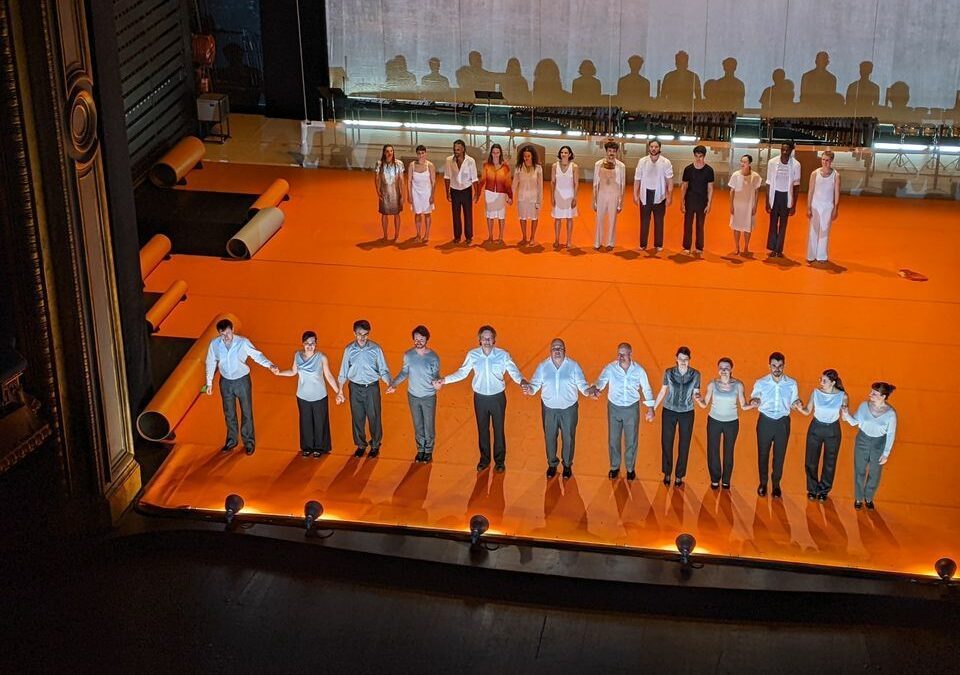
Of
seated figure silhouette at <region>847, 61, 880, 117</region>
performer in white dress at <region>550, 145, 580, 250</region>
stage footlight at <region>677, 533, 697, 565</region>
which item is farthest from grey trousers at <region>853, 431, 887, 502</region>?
seated figure silhouette at <region>847, 61, 880, 117</region>

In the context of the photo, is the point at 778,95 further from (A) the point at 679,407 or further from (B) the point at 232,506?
(B) the point at 232,506

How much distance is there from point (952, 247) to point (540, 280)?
194 inches

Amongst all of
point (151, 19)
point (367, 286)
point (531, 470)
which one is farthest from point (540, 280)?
point (151, 19)

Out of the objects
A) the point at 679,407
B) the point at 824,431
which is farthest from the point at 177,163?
the point at 824,431

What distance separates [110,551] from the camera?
9703mm

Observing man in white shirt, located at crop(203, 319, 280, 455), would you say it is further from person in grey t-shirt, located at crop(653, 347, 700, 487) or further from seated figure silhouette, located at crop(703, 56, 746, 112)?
seated figure silhouette, located at crop(703, 56, 746, 112)

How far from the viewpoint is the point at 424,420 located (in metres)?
10.5

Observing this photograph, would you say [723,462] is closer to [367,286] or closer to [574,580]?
[574,580]

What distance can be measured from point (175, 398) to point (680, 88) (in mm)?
9278

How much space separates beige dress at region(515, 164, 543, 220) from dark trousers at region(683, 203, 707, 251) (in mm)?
1667

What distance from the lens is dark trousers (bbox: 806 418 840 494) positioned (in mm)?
9781

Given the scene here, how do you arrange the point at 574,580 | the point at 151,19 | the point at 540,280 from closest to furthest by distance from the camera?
1. the point at 574,580
2. the point at 540,280
3. the point at 151,19

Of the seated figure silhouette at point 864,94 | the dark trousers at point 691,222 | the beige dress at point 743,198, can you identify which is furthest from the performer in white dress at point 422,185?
the seated figure silhouette at point 864,94

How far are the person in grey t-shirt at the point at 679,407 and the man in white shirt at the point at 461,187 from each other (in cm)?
484
